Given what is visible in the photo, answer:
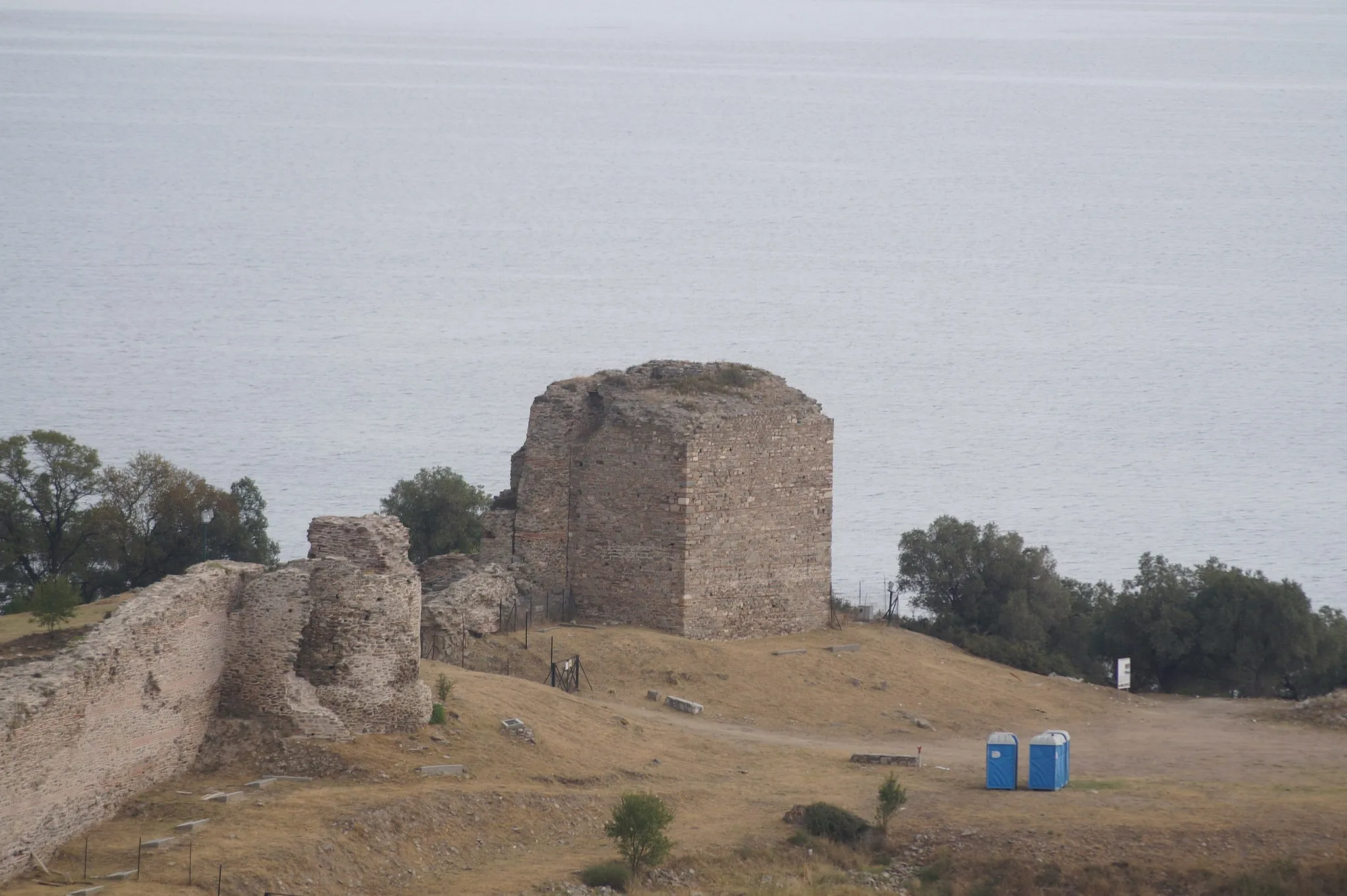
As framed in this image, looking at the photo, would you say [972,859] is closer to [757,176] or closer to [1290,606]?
[1290,606]

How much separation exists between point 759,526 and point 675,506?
5.96ft

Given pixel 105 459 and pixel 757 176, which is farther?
pixel 757 176

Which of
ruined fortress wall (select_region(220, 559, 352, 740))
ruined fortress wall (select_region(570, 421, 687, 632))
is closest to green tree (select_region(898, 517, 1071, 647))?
ruined fortress wall (select_region(570, 421, 687, 632))

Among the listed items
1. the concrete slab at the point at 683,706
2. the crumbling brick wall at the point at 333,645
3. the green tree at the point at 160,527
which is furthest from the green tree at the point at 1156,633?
the crumbling brick wall at the point at 333,645

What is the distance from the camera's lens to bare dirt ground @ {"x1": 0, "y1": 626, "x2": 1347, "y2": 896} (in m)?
25.8

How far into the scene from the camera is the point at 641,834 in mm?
26578

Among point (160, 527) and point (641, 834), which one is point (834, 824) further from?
point (160, 527)

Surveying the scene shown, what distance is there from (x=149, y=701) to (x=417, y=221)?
14383cm

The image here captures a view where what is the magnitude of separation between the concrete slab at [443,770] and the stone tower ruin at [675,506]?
33.8 ft

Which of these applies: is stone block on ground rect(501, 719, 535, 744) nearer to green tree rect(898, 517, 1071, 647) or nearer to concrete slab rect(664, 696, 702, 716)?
concrete slab rect(664, 696, 702, 716)

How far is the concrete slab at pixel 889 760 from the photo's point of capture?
33094 millimetres

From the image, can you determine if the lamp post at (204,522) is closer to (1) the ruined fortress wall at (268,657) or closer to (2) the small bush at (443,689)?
(2) the small bush at (443,689)

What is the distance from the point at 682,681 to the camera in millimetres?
36625

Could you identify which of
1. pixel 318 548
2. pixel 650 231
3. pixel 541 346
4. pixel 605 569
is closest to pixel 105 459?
pixel 541 346
